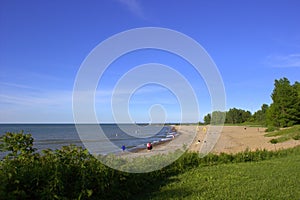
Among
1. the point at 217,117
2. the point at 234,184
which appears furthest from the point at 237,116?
the point at 234,184

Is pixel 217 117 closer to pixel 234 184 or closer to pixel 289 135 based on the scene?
pixel 234 184

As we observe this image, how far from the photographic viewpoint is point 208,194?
7.20 meters

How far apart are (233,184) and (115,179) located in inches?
132

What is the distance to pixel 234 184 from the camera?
8.23 m

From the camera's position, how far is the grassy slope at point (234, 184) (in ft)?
23.4

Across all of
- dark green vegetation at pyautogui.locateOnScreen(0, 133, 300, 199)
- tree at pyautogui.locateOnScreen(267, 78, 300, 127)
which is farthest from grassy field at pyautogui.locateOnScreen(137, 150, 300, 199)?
tree at pyautogui.locateOnScreen(267, 78, 300, 127)

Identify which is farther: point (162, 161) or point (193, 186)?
point (162, 161)

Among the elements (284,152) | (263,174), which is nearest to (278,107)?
(284,152)

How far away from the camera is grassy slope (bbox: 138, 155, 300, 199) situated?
7.12m

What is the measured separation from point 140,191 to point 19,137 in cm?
343

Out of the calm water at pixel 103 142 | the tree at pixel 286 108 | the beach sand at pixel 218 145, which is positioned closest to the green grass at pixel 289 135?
the beach sand at pixel 218 145

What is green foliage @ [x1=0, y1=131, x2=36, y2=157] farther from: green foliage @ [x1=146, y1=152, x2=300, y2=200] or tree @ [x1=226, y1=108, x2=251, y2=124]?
tree @ [x1=226, y1=108, x2=251, y2=124]

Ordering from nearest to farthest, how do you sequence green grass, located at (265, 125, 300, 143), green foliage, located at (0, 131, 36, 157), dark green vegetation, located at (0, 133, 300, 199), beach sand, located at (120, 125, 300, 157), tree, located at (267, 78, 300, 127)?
dark green vegetation, located at (0, 133, 300, 199) → green foliage, located at (0, 131, 36, 157) → beach sand, located at (120, 125, 300, 157) → green grass, located at (265, 125, 300, 143) → tree, located at (267, 78, 300, 127)

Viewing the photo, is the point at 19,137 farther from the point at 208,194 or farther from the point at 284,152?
the point at 284,152
